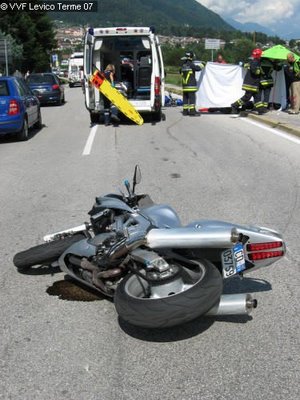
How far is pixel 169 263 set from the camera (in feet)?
11.5

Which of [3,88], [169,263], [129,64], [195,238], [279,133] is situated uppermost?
[129,64]

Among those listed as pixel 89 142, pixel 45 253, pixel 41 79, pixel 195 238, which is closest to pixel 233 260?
pixel 195 238

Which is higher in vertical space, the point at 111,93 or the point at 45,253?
the point at 111,93

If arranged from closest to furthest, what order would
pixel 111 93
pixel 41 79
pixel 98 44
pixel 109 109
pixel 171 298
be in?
pixel 171 298 → pixel 111 93 → pixel 98 44 → pixel 109 109 → pixel 41 79

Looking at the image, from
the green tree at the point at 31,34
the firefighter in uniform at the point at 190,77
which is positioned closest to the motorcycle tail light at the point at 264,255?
the firefighter in uniform at the point at 190,77

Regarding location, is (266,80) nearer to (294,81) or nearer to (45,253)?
(294,81)

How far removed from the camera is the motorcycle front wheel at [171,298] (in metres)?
3.16

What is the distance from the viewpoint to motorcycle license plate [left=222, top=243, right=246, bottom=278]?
11.4 feet

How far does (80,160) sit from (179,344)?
7.33m

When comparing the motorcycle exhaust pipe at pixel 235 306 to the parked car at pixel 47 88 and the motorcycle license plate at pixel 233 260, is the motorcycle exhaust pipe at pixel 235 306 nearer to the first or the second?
the motorcycle license plate at pixel 233 260

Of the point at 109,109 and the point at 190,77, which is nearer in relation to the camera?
the point at 109,109

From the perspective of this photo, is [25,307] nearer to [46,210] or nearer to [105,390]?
[105,390]

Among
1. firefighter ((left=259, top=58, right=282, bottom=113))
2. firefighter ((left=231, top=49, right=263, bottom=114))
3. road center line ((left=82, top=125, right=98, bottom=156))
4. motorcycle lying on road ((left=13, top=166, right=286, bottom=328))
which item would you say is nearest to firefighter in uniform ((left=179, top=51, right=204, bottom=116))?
firefighter ((left=231, top=49, right=263, bottom=114))

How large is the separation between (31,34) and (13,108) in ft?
173
